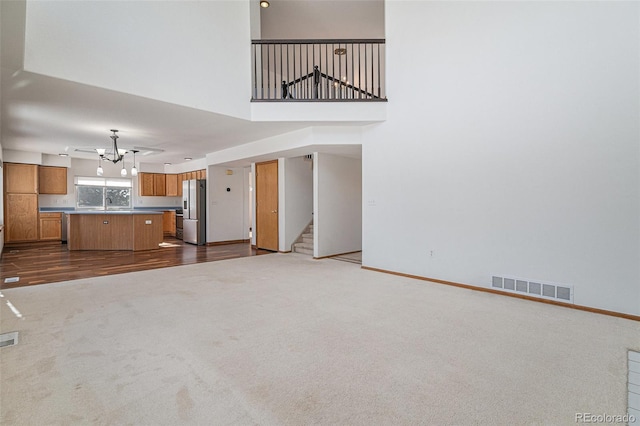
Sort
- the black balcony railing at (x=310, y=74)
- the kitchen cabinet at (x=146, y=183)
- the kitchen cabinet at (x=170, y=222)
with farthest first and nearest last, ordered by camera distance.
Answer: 1. the kitchen cabinet at (x=170, y=222)
2. the kitchen cabinet at (x=146, y=183)
3. the black balcony railing at (x=310, y=74)

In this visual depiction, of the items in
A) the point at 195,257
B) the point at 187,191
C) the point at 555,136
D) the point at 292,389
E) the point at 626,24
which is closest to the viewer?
the point at 292,389

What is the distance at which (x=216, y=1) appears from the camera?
4.80 metres

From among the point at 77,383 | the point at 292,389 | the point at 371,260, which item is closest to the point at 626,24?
the point at 371,260

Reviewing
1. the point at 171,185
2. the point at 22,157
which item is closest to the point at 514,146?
the point at 171,185

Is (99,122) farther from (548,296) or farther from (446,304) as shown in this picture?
(548,296)

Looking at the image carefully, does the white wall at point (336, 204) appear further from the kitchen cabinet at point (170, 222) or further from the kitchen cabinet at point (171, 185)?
the kitchen cabinet at point (170, 222)

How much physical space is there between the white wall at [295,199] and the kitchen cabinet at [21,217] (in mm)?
7127

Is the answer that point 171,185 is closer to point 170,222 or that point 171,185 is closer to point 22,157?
point 170,222

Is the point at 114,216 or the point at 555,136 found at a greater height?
the point at 555,136

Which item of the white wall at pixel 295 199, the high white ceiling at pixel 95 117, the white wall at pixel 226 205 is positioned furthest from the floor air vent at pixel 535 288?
the white wall at pixel 226 205

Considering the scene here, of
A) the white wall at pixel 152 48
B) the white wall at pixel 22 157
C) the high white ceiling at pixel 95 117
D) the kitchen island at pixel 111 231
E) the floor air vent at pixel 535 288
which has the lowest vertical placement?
the floor air vent at pixel 535 288

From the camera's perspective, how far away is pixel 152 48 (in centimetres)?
416

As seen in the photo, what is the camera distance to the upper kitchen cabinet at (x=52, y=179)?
9.31 meters

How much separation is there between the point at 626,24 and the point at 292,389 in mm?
4626
